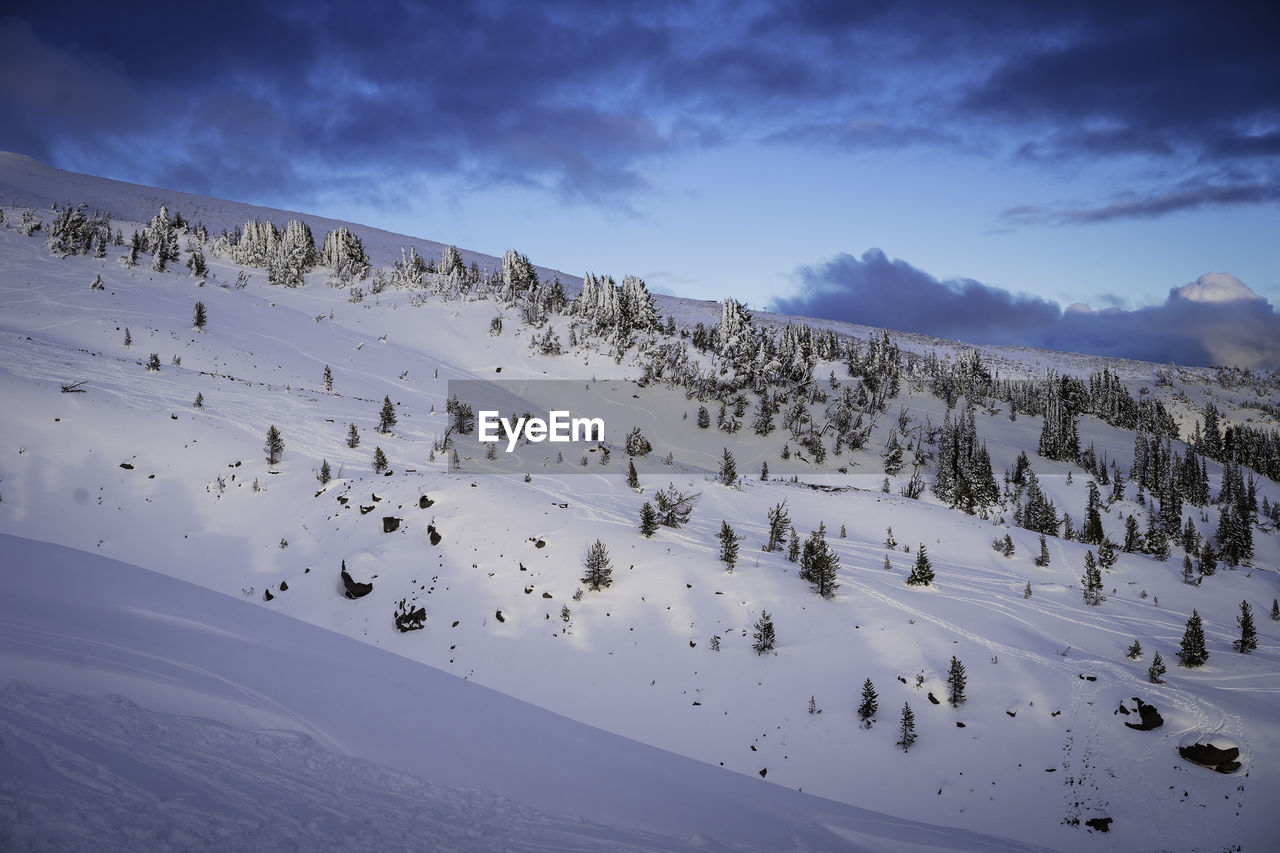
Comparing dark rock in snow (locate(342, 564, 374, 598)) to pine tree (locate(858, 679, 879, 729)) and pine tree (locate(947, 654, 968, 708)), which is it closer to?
pine tree (locate(858, 679, 879, 729))

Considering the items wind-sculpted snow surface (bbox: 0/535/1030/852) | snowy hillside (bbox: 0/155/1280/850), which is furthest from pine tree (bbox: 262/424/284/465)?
wind-sculpted snow surface (bbox: 0/535/1030/852)

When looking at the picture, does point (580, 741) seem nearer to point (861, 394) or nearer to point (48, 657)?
point (48, 657)

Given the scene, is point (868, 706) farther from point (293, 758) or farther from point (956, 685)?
point (293, 758)

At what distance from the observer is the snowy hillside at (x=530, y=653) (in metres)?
8.14

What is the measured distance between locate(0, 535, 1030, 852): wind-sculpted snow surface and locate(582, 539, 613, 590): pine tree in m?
4.22

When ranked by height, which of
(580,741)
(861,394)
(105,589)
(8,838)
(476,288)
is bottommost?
(580,741)

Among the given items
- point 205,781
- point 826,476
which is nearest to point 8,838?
point 205,781

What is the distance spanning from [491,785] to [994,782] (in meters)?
8.99

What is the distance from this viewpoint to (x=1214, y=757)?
10133mm

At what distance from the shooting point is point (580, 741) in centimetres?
1094

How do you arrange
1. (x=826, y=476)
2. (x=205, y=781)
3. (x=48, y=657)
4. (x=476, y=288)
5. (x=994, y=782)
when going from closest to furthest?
1. (x=205, y=781)
2. (x=48, y=657)
3. (x=994, y=782)
4. (x=826, y=476)
5. (x=476, y=288)

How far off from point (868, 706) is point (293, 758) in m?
10.4

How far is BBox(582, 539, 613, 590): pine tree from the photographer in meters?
15.7

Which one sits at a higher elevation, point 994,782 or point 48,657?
point 48,657
